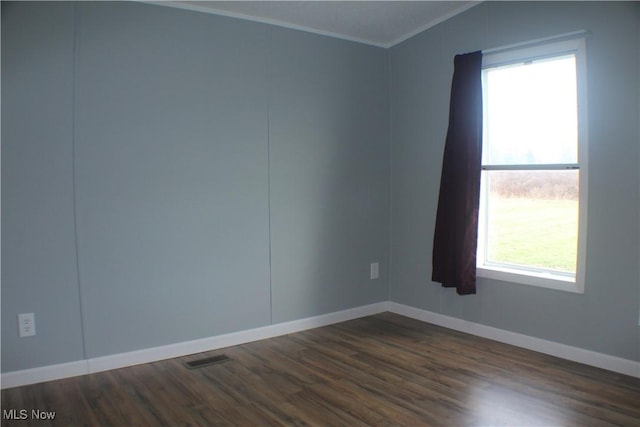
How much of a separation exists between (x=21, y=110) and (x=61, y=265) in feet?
3.17

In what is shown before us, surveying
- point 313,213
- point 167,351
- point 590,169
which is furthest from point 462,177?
point 167,351

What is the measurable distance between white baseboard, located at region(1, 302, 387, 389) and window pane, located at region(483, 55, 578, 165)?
6.26 feet

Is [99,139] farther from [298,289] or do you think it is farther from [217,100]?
[298,289]

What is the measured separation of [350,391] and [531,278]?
1591mm

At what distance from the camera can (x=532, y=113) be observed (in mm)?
3465

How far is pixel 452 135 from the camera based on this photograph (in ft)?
12.5

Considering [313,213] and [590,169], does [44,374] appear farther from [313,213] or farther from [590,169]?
[590,169]

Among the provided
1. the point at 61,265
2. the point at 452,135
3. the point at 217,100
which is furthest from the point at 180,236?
the point at 452,135

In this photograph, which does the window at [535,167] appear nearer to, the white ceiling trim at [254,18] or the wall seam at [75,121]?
the white ceiling trim at [254,18]

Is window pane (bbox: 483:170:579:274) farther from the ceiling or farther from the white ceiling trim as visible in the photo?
the white ceiling trim

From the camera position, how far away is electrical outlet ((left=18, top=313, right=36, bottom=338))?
2857mm

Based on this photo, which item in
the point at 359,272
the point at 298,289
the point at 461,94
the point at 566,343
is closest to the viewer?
the point at 566,343

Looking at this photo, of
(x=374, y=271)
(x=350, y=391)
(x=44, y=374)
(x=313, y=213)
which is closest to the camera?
(x=350, y=391)

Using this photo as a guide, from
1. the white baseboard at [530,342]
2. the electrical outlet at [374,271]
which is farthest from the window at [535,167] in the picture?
the electrical outlet at [374,271]
